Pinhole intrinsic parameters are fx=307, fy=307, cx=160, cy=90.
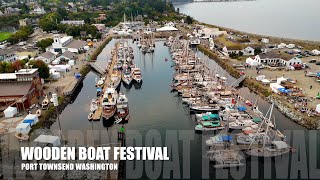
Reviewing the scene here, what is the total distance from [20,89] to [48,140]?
9.32 metres

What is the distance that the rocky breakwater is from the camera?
79.5 feet

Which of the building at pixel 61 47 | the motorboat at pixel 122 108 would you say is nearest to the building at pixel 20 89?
the motorboat at pixel 122 108

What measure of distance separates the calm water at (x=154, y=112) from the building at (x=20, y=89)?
339 cm

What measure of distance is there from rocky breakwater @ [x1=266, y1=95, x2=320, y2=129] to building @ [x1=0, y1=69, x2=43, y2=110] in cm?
2305

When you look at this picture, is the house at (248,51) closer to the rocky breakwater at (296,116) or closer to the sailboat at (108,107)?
the rocky breakwater at (296,116)

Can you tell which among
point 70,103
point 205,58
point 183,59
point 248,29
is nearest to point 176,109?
point 70,103

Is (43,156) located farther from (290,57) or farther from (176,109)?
(290,57)

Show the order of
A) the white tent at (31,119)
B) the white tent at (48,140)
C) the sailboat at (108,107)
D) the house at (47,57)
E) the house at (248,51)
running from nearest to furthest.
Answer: the white tent at (48,140) < the white tent at (31,119) < the sailboat at (108,107) < the house at (47,57) < the house at (248,51)

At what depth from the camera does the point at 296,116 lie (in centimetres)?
2553

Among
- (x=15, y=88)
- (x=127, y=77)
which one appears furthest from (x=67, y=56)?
(x=15, y=88)

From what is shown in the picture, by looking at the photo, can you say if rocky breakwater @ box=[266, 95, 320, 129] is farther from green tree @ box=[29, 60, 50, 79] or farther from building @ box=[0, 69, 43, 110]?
green tree @ box=[29, 60, 50, 79]

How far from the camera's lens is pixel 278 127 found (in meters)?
24.8

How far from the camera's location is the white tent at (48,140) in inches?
847

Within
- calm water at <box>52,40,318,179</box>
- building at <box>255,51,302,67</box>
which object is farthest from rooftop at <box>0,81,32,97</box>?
building at <box>255,51,302,67</box>
